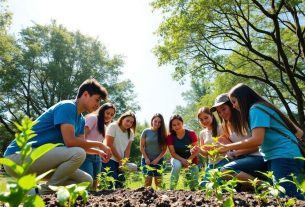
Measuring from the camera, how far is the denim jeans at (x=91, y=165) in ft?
17.5

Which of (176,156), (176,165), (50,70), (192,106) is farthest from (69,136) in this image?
(192,106)

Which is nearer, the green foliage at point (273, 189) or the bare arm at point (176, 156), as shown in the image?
the green foliage at point (273, 189)

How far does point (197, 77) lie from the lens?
1598 centimetres

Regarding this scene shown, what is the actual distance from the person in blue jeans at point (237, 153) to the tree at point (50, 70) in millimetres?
25748

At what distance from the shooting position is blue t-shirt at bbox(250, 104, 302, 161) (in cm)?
331

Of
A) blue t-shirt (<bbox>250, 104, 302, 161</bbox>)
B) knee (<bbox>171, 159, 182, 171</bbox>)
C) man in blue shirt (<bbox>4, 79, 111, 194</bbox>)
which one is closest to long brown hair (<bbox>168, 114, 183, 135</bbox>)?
knee (<bbox>171, 159, 182, 171</bbox>)

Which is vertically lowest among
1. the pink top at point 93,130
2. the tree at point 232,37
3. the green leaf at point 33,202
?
the green leaf at point 33,202

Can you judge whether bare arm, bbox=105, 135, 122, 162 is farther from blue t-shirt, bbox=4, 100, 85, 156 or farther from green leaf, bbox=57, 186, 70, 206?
green leaf, bbox=57, 186, 70, 206

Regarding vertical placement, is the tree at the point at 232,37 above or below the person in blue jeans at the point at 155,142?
above

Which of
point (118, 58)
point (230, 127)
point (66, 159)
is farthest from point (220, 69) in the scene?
point (118, 58)

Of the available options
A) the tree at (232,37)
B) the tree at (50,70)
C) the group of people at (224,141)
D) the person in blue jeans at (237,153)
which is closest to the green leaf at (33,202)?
the group of people at (224,141)

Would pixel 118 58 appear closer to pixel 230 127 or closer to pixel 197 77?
pixel 197 77

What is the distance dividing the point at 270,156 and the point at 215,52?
12683mm

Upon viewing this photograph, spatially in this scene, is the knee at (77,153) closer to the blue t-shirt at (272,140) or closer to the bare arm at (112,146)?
the blue t-shirt at (272,140)
